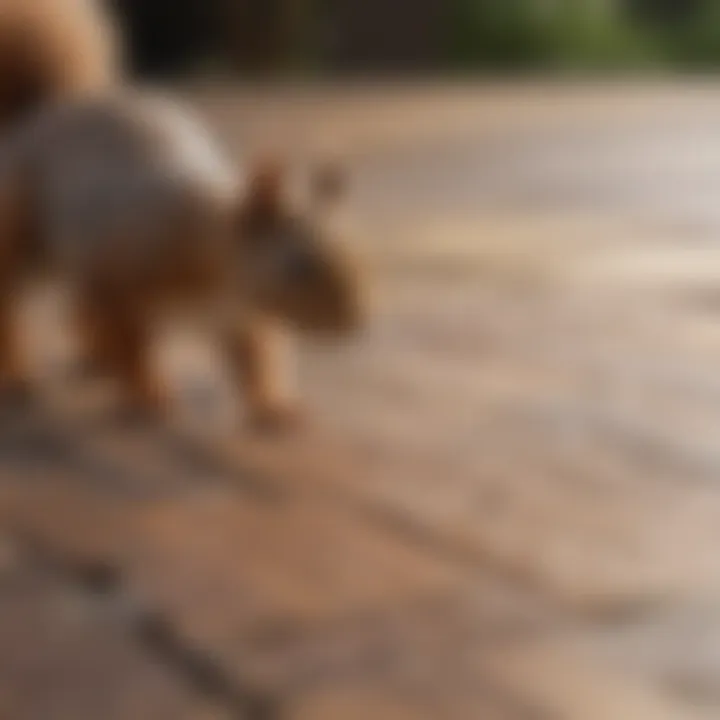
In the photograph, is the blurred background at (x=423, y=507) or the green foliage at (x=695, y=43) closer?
the blurred background at (x=423, y=507)

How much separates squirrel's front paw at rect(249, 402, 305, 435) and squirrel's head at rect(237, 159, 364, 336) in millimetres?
87

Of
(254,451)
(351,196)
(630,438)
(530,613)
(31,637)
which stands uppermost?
(351,196)

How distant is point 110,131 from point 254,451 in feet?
1.11

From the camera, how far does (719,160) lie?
3.44 m

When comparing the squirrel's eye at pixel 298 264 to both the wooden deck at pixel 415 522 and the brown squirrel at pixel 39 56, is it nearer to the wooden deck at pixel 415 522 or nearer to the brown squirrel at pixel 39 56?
the wooden deck at pixel 415 522

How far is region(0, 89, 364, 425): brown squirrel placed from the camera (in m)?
1.51

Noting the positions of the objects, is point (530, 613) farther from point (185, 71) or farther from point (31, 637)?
point (185, 71)

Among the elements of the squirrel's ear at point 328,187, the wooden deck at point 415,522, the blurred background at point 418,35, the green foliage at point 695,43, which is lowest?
the wooden deck at point 415,522

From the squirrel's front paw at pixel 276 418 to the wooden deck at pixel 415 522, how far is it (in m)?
0.02

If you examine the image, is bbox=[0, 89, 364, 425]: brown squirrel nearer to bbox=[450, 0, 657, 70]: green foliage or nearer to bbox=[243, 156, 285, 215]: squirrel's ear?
bbox=[243, 156, 285, 215]: squirrel's ear

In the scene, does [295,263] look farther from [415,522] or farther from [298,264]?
[415,522]

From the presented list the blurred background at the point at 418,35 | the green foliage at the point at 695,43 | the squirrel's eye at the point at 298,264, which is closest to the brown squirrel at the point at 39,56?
the squirrel's eye at the point at 298,264

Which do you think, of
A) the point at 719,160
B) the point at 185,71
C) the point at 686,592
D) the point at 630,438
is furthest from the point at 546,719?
the point at 185,71

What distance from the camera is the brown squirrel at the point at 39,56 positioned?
1781 millimetres
